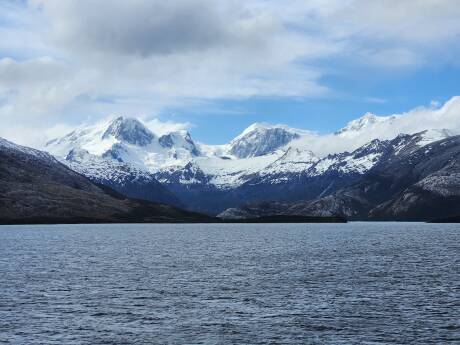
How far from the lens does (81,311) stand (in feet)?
276

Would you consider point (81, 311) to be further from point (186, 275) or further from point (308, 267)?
point (308, 267)

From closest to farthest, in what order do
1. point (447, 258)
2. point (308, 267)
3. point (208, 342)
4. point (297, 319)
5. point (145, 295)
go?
1. point (208, 342)
2. point (297, 319)
3. point (145, 295)
4. point (308, 267)
5. point (447, 258)

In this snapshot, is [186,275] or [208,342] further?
[186,275]

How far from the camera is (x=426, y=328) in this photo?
240 feet

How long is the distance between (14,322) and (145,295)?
2434cm

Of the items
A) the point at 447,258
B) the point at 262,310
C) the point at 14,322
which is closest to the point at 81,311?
the point at 14,322

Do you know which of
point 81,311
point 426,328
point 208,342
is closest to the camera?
point 208,342

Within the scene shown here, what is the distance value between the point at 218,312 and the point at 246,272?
152 ft

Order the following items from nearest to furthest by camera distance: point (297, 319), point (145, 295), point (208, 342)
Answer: point (208, 342)
point (297, 319)
point (145, 295)

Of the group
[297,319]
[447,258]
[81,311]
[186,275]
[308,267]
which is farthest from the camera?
[447,258]

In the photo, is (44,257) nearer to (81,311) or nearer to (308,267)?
(308,267)

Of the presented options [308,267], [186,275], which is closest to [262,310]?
[186,275]

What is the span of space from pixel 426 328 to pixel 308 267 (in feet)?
220

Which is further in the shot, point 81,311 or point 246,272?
point 246,272
